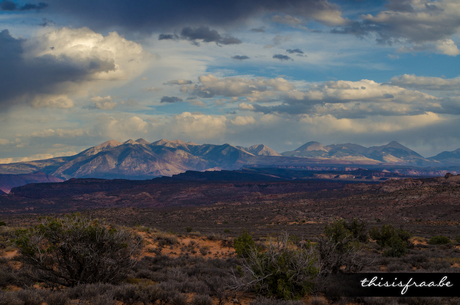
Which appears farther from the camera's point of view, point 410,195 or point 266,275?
point 410,195

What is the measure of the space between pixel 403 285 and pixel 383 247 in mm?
16164

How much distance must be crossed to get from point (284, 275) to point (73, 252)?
23.5 ft

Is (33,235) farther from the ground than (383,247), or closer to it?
farther from the ground

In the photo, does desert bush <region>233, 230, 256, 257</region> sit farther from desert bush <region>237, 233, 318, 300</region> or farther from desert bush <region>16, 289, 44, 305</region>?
desert bush <region>16, 289, 44, 305</region>

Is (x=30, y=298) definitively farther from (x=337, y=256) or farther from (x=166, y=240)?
(x=166, y=240)

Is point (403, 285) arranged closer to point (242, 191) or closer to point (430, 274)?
point (430, 274)

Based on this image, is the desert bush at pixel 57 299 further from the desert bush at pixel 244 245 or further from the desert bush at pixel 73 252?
the desert bush at pixel 244 245

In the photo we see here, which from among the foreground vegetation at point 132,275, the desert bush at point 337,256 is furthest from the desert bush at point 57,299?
the desert bush at point 337,256

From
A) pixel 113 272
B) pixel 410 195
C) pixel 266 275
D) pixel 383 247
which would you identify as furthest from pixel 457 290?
pixel 410 195

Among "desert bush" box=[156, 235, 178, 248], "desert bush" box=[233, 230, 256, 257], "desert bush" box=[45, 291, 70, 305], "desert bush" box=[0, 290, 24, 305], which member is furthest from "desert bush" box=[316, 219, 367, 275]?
"desert bush" box=[156, 235, 178, 248]

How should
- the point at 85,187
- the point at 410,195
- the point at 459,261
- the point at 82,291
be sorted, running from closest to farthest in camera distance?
the point at 82,291 < the point at 459,261 < the point at 410,195 < the point at 85,187

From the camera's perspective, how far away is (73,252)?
1084 centimetres

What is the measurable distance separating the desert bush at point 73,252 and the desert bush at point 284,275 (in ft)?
16.1

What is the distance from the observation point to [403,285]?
9.98 meters
